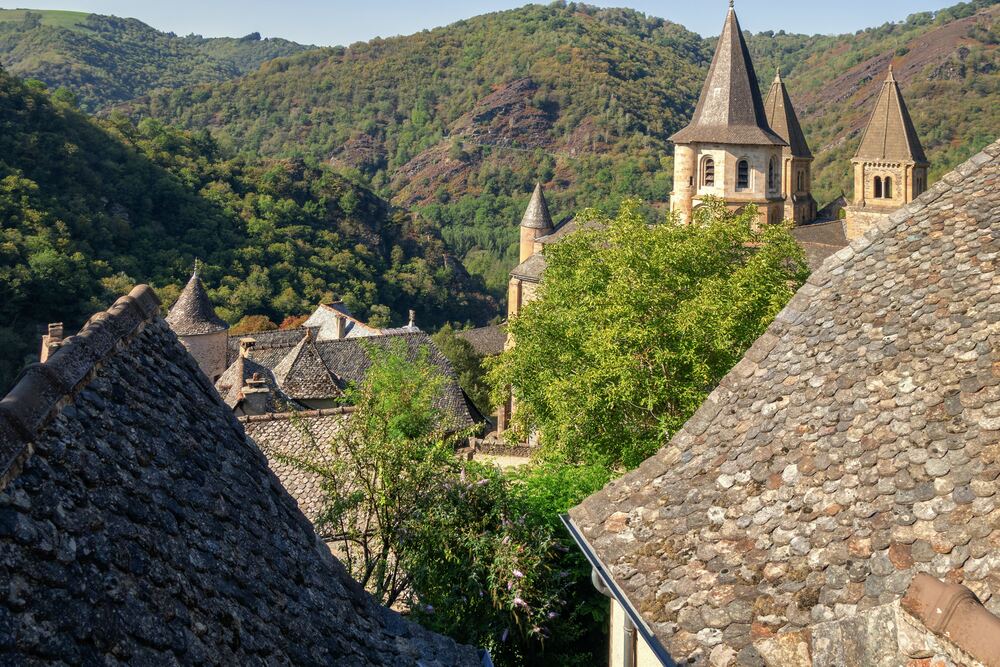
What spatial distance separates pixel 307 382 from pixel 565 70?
101m

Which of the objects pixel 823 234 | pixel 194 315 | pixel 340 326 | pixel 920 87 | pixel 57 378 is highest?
pixel 920 87

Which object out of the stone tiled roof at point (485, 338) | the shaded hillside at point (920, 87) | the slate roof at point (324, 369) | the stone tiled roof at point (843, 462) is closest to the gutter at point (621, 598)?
the stone tiled roof at point (843, 462)

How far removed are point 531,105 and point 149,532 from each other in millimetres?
119364

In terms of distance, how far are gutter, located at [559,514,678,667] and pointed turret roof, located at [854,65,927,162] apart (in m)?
44.9

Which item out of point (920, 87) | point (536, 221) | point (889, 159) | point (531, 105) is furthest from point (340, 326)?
point (531, 105)

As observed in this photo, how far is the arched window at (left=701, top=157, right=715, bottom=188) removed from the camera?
36375mm

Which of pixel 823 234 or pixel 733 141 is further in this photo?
pixel 823 234

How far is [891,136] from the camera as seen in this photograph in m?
47.0

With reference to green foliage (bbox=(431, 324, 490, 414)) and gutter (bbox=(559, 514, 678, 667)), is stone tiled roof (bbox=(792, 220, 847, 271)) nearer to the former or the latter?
green foliage (bbox=(431, 324, 490, 414))

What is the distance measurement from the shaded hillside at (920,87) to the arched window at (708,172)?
28251mm

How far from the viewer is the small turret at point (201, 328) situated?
34156mm

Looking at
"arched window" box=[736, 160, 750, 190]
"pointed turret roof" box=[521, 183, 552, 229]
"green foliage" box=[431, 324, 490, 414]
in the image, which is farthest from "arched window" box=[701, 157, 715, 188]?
"green foliage" box=[431, 324, 490, 414]

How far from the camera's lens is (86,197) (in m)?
50.8

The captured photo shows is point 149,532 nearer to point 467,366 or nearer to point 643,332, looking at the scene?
point 643,332
